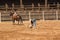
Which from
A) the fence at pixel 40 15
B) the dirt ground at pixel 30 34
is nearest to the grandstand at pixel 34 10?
the fence at pixel 40 15

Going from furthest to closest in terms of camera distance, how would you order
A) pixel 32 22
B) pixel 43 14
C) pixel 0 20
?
pixel 43 14 < pixel 0 20 < pixel 32 22

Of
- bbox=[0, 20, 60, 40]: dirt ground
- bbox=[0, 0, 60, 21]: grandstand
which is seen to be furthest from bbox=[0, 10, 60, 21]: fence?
bbox=[0, 20, 60, 40]: dirt ground

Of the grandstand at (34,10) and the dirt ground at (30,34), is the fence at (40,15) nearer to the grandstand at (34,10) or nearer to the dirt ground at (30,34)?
the grandstand at (34,10)

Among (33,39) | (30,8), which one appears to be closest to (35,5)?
(30,8)

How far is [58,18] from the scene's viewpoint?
23.7 m

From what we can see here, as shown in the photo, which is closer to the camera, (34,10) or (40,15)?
(40,15)

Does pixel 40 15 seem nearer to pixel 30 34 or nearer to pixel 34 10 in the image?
pixel 34 10

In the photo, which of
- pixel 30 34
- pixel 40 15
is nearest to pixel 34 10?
pixel 40 15

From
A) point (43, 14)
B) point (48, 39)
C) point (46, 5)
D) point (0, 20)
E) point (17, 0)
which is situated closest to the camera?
point (48, 39)

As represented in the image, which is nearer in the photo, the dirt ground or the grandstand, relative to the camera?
the dirt ground

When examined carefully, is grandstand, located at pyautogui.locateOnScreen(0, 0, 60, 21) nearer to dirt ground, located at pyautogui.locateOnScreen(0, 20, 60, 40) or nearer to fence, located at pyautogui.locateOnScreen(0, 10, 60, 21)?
fence, located at pyautogui.locateOnScreen(0, 10, 60, 21)

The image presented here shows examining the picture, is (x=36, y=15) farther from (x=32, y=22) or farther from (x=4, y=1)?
(x=32, y=22)

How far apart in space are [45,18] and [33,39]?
13608mm

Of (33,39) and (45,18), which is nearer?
(33,39)
